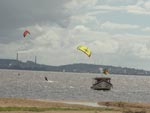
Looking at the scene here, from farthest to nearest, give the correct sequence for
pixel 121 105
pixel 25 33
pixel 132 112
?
pixel 25 33 < pixel 121 105 < pixel 132 112

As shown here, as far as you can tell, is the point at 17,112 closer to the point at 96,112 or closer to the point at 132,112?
the point at 96,112

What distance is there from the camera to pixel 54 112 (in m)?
41.1

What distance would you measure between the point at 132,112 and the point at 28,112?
9.83m

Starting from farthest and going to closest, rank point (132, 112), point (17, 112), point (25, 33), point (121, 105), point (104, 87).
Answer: point (104, 87), point (25, 33), point (121, 105), point (132, 112), point (17, 112)

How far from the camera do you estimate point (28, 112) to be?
40031mm

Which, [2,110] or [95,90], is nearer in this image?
[2,110]

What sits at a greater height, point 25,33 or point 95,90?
point 25,33

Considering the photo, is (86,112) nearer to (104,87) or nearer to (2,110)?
(2,110)

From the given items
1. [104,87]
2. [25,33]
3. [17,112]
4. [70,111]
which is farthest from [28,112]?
[104,87]

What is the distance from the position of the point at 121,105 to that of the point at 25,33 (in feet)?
66.5

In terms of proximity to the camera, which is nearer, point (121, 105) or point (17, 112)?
point (17, 112)

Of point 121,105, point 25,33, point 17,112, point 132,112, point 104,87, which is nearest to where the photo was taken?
point 17,112

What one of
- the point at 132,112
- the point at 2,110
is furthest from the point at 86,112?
the point at 2,110

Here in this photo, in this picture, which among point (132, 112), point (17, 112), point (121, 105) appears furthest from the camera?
point (121, 105)
